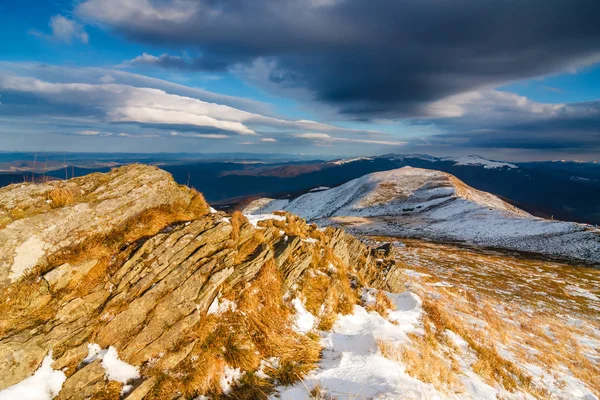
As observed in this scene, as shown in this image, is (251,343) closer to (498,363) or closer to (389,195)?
(498,363)

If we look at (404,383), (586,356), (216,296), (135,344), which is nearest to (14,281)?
(135,344)

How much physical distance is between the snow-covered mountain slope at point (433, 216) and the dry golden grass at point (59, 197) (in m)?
65.0

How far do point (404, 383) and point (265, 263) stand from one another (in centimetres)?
481

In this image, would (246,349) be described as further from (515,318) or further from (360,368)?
(515,318)

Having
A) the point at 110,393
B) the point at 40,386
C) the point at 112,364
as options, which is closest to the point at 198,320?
the point at 112,364

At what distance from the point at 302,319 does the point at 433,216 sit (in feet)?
299

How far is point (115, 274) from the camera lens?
22.2 feet

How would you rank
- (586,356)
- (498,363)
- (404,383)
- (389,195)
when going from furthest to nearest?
(389,195) < (586,356) < (498,363) < (404,383)

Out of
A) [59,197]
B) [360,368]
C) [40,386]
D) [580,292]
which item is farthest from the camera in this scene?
[580,292]

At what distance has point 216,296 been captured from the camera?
24.5 ft

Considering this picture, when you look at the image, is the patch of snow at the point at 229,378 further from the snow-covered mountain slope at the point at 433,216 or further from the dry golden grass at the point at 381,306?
the snow-covered mountain slope at the point at 433,216

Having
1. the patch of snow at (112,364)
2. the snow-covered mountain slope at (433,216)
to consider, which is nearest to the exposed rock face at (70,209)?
the patch of snow at (112,364)

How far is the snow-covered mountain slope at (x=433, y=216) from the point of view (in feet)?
176

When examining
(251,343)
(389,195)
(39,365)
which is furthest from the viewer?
(389,195)
